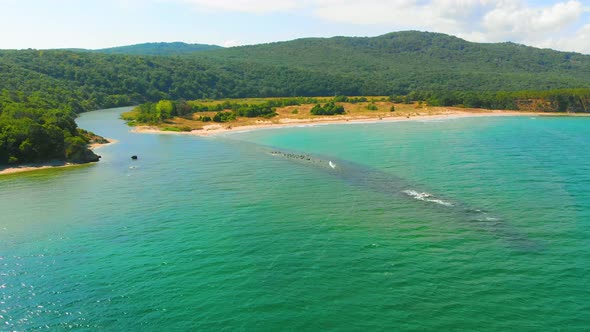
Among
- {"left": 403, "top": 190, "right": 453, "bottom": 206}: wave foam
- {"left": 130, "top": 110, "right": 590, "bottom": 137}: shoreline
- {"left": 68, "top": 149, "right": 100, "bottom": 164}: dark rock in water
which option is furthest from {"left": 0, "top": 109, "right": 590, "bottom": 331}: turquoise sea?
{"left": 130, "top": 110, "right": 590, "bottom": 137}: shoreline

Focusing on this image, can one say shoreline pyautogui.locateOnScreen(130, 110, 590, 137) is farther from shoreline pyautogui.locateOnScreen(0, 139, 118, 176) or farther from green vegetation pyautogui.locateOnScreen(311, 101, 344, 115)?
shoreline pyautogui.locateOnScreen(0, 139, 118, 176)

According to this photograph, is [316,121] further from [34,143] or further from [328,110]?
[34,143]

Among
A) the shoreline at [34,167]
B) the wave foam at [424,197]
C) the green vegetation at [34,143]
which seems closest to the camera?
the wave foam at [424,197]

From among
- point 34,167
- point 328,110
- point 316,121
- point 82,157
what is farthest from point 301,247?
point 328,110

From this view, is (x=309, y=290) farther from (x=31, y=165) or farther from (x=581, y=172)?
(x=31, y=165)

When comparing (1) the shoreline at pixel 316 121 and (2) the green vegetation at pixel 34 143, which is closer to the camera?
(2) the green vegetation at pixel 34 143

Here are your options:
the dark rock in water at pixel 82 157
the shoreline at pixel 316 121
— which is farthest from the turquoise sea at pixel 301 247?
the shoreline at pixel 316 121

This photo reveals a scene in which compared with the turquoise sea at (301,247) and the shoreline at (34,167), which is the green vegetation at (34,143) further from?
the turquoise sea at (301,247)

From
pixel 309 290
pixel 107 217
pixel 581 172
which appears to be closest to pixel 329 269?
pixel 309 290
